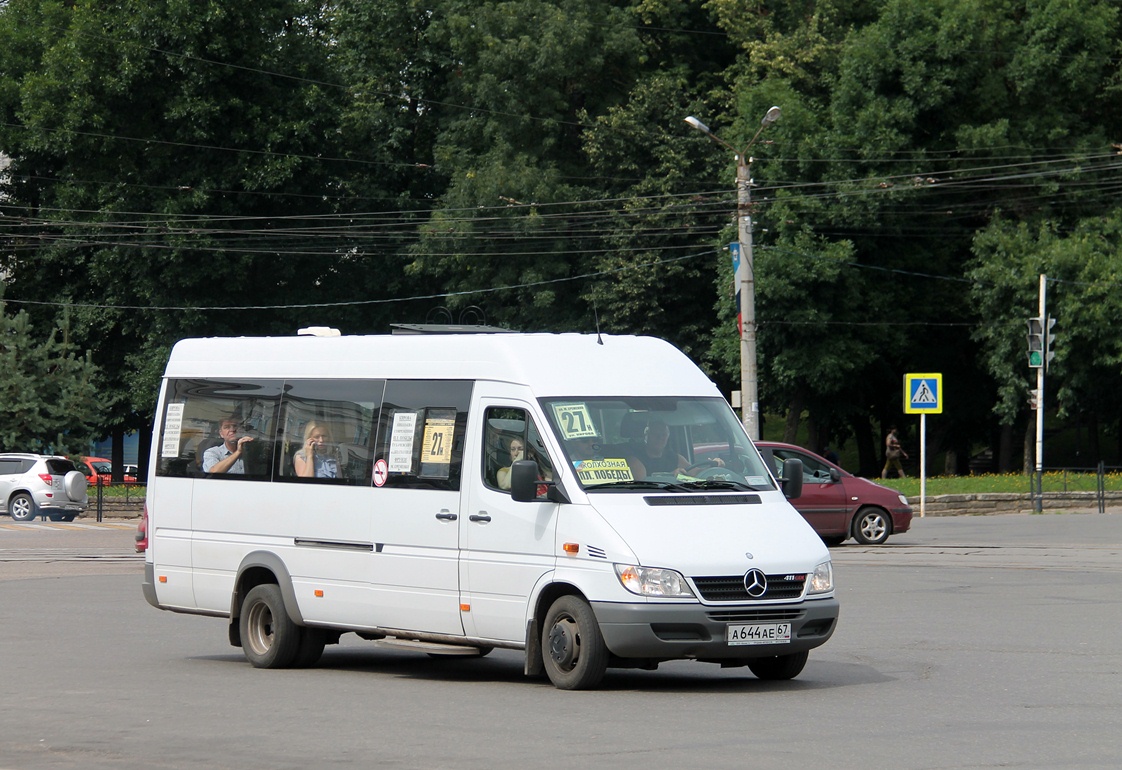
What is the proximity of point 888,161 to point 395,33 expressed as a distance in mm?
18503

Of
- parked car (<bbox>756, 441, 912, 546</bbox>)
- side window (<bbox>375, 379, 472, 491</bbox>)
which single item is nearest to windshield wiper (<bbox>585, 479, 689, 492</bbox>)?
side window (<bbox>375, 379, 472, 491</bbox>)

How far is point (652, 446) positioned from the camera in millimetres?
11344

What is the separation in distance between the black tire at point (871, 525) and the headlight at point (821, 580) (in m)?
16.6

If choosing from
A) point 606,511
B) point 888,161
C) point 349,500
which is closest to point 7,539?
point 349,500

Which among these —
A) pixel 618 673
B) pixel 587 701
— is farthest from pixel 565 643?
pixel 618 673

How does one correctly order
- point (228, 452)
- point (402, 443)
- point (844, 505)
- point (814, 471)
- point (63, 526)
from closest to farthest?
point (402, 443) < point (228, 452) < point (814, 471) < point (844, 505) < point (63, 526)

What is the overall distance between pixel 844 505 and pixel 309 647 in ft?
51.3

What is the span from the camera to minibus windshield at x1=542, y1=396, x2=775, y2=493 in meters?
11.1

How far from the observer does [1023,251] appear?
46250 millimetres

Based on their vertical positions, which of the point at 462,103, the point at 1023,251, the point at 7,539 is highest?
the point at 462,103

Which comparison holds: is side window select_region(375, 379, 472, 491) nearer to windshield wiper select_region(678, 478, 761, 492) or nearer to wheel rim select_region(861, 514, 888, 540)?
windshield wiper select_region(678, 478, 761, 492)

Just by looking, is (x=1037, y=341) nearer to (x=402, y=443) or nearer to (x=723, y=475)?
(x=723, y=475)

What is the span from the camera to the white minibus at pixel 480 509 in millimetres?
10609

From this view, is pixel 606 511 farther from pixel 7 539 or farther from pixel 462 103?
pixel 462 103
